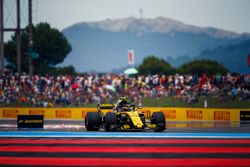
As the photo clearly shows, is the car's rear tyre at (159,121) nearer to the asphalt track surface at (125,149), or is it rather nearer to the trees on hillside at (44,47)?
the asphalt track surface at (125,149)

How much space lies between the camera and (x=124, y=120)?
70.5 feet

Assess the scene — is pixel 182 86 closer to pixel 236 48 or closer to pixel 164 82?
pixel 164 82

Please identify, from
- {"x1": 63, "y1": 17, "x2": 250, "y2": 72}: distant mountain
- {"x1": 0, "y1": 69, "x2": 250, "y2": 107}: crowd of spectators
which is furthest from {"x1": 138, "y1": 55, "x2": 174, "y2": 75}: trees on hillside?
{"x1": 63, "y1": 17, "x2": 250, "y2": 72}: distant mountain

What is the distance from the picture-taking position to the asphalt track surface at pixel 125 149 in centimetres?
1315

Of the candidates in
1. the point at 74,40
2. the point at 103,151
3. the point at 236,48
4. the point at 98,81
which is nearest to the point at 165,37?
the point at 74,40

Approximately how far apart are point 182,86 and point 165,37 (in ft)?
363

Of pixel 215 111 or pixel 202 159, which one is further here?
pixel 215 111

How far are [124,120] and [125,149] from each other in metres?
5.73

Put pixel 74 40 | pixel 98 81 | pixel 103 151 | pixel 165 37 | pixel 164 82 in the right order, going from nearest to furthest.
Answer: pixel 103 151 < pixel 164 82 < pixel 98 81 < pixel 165 37 < pixel 74 40

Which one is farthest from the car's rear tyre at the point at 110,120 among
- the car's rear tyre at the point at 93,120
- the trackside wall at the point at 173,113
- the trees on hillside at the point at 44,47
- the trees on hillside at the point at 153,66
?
the trees on hillside at the point at 153,66

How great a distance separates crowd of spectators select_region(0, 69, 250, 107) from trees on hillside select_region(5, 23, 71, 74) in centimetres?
3139

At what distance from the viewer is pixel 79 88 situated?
117 feet

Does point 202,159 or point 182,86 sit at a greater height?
point 182,86

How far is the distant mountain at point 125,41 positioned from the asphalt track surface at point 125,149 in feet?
342
